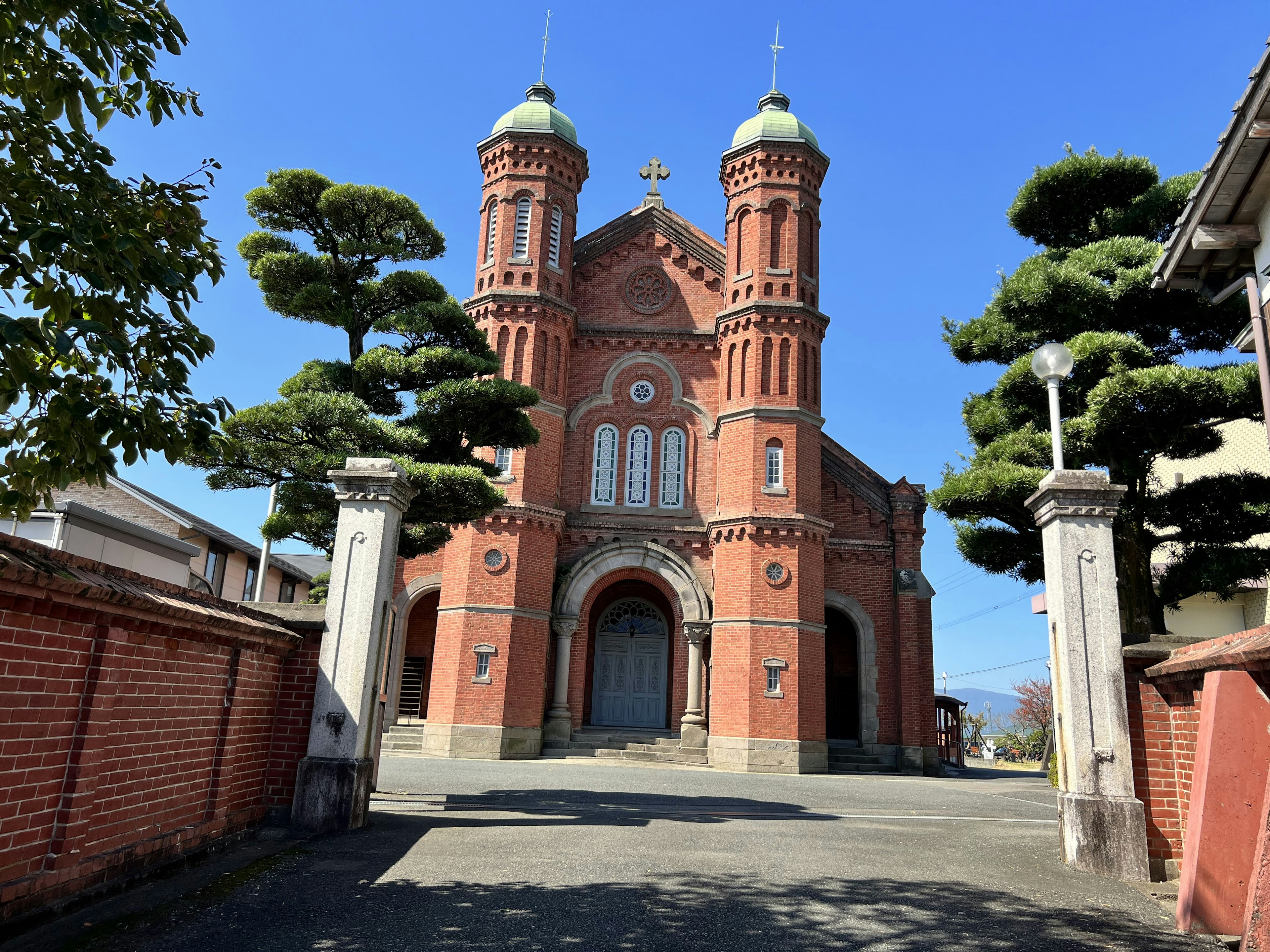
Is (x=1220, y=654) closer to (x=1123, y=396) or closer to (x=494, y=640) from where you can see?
(x=1123, y=396)

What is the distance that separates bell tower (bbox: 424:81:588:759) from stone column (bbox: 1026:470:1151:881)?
1233 centimetres

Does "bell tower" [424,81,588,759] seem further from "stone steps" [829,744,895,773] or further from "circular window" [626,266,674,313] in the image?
"stone steps" [829,744,895,773]

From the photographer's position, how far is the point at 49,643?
4.68 metres

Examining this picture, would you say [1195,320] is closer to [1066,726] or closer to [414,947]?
[1066,726]

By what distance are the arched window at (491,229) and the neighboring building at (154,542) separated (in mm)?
10089

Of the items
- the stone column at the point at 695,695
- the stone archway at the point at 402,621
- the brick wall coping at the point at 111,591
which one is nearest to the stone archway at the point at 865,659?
the stone column at the point at 695,695

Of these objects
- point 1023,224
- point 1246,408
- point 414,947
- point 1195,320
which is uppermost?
point 1023,224

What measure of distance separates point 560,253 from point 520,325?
2541 mm

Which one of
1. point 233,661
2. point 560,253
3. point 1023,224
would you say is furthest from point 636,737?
point 233,661

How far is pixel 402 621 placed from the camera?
21594mm

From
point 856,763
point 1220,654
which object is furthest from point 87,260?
point 856,763

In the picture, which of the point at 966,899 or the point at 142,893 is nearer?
the point at 142,893

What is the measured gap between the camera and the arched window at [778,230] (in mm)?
22641

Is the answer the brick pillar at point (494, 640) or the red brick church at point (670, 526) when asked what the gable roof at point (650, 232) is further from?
the brick pillar at point (494, 640)
